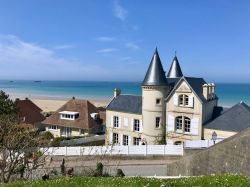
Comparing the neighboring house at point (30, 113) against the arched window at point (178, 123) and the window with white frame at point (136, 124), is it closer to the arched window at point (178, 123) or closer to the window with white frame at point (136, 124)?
the window with white frame at point (136, 124)

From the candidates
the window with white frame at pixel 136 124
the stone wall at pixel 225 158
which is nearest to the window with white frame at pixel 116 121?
the window with white frame at pixel 136 124

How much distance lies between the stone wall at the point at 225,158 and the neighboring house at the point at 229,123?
18.3 m

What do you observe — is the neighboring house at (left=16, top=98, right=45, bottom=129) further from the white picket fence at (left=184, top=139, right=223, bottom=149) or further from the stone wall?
the stone wall

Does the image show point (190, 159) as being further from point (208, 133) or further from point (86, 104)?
point (86, 104)

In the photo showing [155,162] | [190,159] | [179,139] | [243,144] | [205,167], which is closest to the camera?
[243,144]

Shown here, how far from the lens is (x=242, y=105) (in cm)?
3459

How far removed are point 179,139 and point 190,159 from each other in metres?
20.5

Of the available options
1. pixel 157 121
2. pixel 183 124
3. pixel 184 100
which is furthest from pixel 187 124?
pixel 157 121

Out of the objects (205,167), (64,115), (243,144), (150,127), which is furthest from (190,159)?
(64,115)

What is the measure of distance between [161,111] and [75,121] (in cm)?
1273

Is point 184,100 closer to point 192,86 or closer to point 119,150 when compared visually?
point 192,86

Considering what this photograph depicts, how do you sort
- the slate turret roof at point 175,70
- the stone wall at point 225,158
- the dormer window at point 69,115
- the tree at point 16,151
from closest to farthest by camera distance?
the stone wall at point 225,158 → the tree at point 16,151 → the slate turret roof at point 175,70 → the dormer window at point 69,115

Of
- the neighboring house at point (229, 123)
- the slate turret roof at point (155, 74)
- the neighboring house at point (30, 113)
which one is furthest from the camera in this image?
the neighboring house at point (30, 113)

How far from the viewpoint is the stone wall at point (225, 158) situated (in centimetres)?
1226
